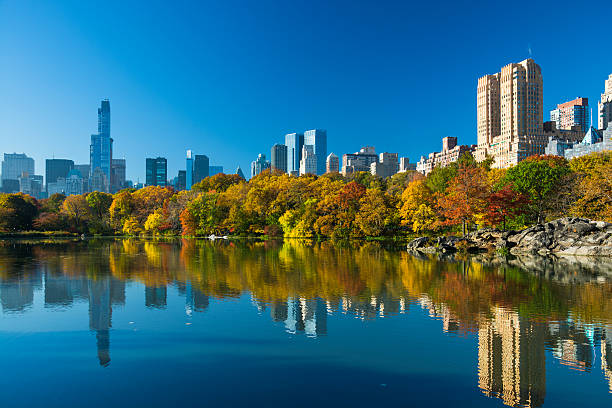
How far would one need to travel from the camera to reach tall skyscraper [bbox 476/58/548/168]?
12488cm

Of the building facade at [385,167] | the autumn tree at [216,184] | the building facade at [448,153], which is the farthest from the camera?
the building facade at [385,167]

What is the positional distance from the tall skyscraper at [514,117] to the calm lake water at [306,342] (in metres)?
121

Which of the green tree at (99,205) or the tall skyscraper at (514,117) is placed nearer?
the green tree at (99,205)

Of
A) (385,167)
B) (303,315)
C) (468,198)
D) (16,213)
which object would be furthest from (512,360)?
(385,167)

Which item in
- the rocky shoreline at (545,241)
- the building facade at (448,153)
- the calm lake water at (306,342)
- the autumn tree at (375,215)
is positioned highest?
the building facade at (448,153)

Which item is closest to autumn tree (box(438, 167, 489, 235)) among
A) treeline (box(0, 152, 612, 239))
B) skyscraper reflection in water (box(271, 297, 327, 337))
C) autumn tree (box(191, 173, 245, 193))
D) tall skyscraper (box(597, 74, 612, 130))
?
treeline (box(0, 152, 612, 239))

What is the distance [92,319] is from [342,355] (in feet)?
22.7

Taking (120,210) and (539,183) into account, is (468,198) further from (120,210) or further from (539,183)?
(120,210)

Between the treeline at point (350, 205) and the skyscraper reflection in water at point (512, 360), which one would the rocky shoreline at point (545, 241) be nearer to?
the treeline at point (350, 205)

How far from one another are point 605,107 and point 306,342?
20382cm

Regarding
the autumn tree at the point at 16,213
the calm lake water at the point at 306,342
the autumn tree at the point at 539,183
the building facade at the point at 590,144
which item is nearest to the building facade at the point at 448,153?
the building facade at the point at 590,144

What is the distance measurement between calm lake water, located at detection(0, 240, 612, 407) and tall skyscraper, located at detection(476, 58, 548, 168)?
12103 centimetres

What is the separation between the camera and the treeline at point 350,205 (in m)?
32.8

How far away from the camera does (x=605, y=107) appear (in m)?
167
